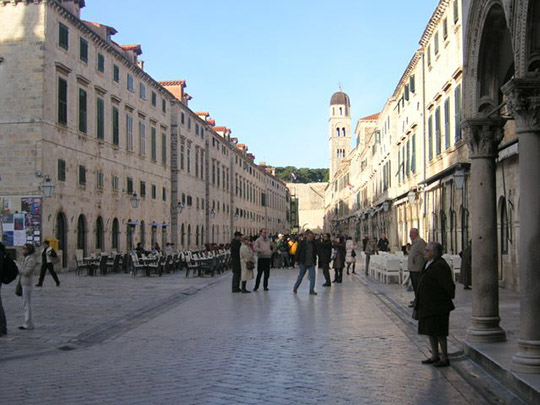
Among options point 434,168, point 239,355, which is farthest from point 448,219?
point 239,355

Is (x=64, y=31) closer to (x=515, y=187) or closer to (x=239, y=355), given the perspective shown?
(x=515, y=187)

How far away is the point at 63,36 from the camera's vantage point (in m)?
31.1

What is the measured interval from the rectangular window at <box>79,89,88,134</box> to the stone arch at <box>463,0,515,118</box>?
26.2 metres

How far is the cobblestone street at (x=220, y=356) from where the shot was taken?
22.5 ft

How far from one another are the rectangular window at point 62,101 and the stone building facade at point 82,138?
5 cm

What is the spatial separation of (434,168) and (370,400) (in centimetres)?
2381

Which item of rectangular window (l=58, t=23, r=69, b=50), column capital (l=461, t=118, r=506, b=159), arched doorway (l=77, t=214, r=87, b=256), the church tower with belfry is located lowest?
arched doorway (l=77, t=214, r=87, b=256)

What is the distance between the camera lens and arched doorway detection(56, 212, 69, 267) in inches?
1200

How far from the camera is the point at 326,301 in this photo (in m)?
16.8

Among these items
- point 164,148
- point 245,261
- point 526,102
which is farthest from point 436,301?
point 164,148

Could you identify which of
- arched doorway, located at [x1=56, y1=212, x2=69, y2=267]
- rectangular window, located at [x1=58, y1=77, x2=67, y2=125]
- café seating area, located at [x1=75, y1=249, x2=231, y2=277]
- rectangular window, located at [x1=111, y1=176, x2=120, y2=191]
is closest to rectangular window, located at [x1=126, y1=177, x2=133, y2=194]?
rectangular window, located at [x1=111, y1=176, x2=120, y2=191]

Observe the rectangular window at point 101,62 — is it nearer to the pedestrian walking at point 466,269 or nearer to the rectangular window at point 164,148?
the rectangular window at point 164,148

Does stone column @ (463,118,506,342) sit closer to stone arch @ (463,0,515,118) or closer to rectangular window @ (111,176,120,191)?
stone arch @ (463,0,515,118)

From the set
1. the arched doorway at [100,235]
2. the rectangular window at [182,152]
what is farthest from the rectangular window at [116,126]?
the rectangular window at [182,152]
